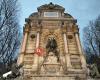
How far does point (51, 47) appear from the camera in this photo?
67.4 feet

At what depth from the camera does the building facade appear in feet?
61.3

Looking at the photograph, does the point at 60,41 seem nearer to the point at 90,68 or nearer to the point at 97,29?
the point at 90,68

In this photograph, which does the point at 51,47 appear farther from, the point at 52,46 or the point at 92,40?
the point at 92,40

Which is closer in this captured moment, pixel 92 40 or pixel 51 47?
pixel 51 47

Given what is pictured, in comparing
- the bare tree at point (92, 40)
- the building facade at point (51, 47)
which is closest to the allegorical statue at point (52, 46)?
the building facade at point (51, 47)

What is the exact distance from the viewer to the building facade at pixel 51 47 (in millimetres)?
18672

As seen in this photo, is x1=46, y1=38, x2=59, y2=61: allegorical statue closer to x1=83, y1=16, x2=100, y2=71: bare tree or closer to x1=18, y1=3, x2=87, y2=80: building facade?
x1=18, y1=3, x2=87, y2=80: building facade

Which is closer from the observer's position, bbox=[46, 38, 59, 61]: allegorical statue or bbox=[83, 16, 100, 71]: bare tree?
bbox=[46, 38, 59, 61]: allegorical statue

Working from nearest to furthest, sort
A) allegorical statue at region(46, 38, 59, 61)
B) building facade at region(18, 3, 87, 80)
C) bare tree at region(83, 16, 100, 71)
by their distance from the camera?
1. building facade at region(18, 3, 87, 80)
2. allegorical statue at region(46, 38, 59, 61)
3. bare tree at region(83, 16, 100, 71)

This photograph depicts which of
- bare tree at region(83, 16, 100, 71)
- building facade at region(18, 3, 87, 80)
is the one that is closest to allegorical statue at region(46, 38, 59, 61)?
building facade at region(18, 3, 87, 80)

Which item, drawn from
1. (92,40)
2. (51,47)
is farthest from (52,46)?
(92,40)

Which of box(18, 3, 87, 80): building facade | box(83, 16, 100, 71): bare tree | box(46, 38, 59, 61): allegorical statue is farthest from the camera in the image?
box(83, 16, 100, 71): bare tree

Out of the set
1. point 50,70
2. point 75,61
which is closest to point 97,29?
point 75,61

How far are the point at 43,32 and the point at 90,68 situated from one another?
596 centimetres
